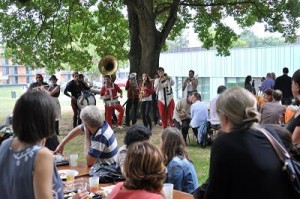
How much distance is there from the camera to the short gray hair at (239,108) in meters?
2.29

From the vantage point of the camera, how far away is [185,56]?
3534 centimetres

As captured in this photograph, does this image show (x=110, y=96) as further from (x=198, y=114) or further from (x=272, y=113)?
(x=272, y=113)

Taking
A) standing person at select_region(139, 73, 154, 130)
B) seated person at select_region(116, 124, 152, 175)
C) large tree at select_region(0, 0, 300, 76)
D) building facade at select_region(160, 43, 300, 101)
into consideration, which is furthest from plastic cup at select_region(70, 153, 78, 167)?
building facade at select_region(160, 43, 300, 101)

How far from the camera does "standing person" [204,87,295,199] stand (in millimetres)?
2223

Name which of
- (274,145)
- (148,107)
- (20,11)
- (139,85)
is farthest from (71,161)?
(20,11)

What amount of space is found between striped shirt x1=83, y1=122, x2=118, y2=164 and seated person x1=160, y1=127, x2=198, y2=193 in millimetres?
876

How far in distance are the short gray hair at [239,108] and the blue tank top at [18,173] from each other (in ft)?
3.39

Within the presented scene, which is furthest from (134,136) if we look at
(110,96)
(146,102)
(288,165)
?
(110,96)

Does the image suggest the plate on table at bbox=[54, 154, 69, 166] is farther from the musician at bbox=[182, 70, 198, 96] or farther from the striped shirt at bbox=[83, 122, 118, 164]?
the musician at bbox=[182, 70, 198, 96]

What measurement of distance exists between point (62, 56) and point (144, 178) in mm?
16370

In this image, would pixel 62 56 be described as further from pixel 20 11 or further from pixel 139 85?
pixel 139 85

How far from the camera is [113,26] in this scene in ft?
61.6

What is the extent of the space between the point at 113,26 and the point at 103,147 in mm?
14867

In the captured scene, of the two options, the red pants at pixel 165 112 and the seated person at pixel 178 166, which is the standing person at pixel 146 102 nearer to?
the red pants at pixel 165 112
